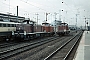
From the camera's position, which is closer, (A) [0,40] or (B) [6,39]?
(A) [0,40]

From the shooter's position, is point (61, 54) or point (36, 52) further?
point (36, 52)

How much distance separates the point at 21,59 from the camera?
40.6 feet

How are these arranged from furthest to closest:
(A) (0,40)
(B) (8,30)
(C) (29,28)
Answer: (C) (29,28), (B) (8,30), (A) (0,40)

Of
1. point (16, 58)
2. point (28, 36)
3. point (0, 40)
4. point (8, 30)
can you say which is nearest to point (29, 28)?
point (28, 36)

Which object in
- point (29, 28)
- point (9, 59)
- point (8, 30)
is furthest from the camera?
point (29, 28)

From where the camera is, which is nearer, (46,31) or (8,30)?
(8,30)

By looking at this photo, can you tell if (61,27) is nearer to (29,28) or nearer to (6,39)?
(29,28)

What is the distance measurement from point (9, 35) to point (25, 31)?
2509 mm

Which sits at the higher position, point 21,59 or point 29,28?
point 29,28

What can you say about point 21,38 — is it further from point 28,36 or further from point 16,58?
point 16,58

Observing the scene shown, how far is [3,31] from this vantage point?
84.5ft

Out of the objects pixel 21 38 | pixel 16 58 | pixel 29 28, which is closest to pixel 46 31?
pixel 29 28

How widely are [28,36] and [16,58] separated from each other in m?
16.5

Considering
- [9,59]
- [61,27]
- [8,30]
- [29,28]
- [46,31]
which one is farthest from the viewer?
[61,27]
